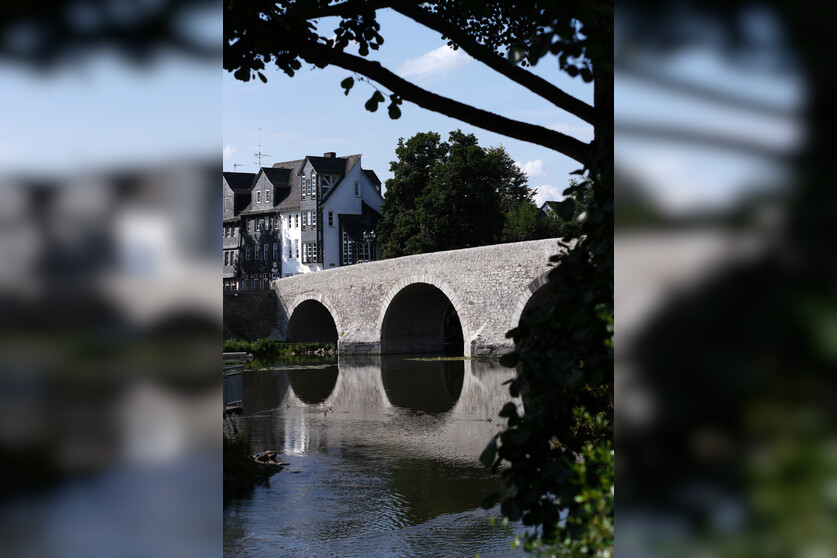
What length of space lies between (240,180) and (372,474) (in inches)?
1853

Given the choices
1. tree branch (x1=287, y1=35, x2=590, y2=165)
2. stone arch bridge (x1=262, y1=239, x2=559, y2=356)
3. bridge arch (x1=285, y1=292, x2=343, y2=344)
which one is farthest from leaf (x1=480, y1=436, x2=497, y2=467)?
bridge arch (x1=285, y1=292, x2=343, y2=344)

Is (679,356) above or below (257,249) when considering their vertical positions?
below

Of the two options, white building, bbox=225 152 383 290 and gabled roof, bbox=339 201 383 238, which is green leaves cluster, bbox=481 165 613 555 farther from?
gabled roof, bbox=339 201 383 238

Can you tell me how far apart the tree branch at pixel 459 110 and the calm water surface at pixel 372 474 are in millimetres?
950

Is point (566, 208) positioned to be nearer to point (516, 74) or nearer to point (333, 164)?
point (516, 74)

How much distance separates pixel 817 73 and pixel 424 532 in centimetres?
606

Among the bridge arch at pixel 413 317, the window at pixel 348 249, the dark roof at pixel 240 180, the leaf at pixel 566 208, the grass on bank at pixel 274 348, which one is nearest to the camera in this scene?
the leaf at pixel 566 208

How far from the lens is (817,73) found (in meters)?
1.41

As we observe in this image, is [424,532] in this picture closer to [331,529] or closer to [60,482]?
[331,529]

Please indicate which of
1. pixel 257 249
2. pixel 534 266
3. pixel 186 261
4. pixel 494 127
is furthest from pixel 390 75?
pixel 257 249

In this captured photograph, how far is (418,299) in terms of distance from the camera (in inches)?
1203

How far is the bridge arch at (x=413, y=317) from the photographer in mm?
29225

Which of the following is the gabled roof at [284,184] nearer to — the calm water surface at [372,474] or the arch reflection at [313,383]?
the arch reflection at [313,383]

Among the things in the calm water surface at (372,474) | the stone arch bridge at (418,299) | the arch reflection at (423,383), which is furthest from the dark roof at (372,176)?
the calm water surface at (372,474)
